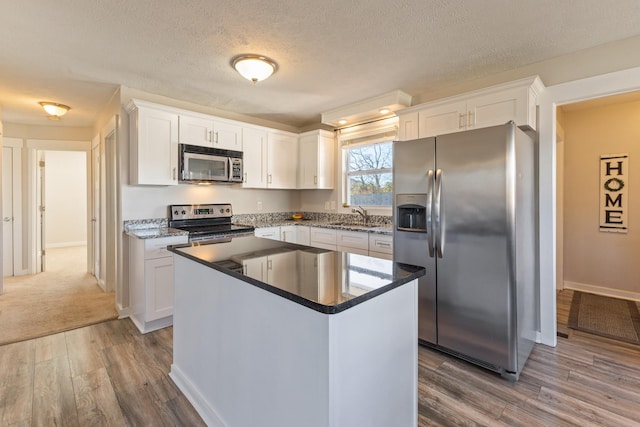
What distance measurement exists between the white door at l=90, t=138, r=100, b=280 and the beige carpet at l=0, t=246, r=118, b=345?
0.33 metres

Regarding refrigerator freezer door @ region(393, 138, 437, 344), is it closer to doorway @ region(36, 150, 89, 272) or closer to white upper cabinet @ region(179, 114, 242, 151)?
white upper cabinet @ region(179, 114, 242, 151)

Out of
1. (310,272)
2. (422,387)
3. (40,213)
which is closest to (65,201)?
(40,213)

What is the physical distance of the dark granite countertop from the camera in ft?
3.60

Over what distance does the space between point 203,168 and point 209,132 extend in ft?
1.50

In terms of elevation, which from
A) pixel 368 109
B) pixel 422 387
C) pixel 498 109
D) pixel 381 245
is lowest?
pixel 422 387

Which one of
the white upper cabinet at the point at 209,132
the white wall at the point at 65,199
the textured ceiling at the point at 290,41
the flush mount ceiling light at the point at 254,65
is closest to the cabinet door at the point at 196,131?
the white upper cabinet at the point at 209,132

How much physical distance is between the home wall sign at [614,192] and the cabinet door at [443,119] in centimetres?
263

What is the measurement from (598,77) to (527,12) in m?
1.03

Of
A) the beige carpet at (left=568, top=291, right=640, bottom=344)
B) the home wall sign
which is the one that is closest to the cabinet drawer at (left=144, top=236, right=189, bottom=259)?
the beige carpet at (left=568, top=291, right=640, bottom=344)

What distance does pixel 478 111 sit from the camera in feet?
8.93

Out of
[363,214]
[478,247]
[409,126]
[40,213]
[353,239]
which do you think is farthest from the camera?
[40,213]

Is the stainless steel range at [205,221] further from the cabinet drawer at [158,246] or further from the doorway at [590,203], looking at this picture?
the doorway at [590,203]

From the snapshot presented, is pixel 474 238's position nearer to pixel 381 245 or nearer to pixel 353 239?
pixel 381 245

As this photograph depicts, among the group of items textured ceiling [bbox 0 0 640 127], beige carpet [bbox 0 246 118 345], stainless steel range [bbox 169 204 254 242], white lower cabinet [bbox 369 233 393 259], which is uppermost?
textured ceiling [bbox 0 0 640 127]
